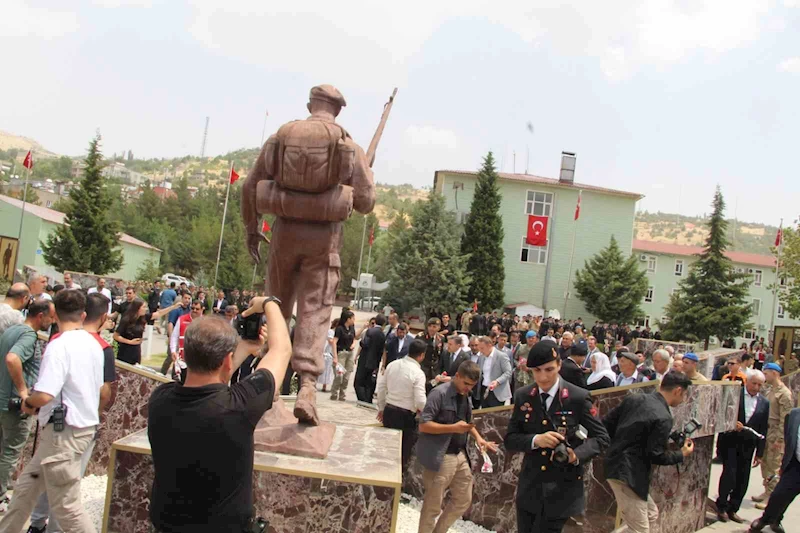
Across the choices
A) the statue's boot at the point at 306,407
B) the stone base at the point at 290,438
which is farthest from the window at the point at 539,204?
the stone base at the point at 290,438

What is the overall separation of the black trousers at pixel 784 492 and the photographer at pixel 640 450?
278cm

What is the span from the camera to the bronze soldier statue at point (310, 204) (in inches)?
231

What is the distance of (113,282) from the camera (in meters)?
24.3

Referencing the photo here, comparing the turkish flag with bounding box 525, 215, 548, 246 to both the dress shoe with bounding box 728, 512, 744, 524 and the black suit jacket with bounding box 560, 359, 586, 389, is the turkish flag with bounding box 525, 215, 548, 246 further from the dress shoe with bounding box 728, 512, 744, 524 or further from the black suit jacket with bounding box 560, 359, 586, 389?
the black suit jacket with bounding box 560, 359, 586, 389

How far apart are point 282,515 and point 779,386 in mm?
7402

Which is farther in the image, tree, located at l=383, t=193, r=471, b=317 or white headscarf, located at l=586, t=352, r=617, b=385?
tree, located at l=383, t=193, r=471, b=317

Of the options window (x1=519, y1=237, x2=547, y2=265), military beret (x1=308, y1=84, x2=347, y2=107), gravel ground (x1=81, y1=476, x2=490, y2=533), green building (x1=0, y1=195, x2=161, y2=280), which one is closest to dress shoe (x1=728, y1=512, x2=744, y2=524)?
gravel ground (x1=81, y1=476, x2=490, y2=533)

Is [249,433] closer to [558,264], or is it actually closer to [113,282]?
[113,282]

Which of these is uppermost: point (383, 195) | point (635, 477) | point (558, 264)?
point (383, 195)

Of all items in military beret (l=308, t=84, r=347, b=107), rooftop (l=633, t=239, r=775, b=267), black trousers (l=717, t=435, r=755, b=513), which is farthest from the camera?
rooftop (l=633, t=239, r=775, b=267)

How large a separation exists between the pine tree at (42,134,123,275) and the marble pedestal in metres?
38.8

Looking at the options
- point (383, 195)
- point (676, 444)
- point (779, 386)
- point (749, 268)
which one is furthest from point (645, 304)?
point (383, 195)

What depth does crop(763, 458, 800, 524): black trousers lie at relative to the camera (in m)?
7.42

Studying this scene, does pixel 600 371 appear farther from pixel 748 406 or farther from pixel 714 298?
pixel 714 298
